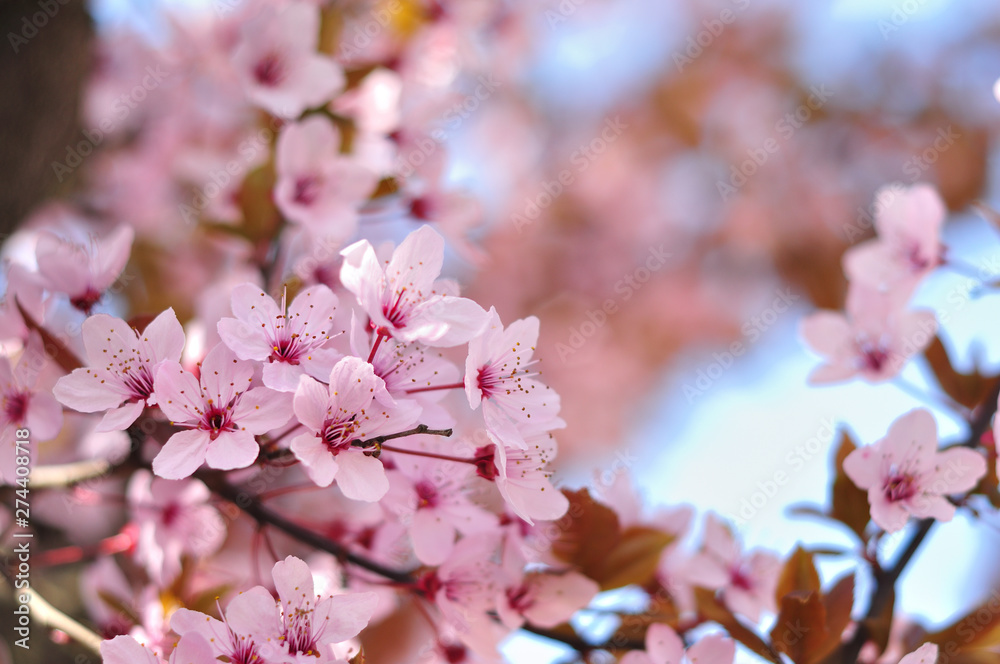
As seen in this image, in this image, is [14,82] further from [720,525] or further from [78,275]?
[720,525]

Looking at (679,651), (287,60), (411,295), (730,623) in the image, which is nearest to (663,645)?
(679,651)

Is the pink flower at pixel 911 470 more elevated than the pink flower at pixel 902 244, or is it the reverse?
the pink flower at pixel 902 244

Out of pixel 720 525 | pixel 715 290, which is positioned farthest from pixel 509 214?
pixel 720 525

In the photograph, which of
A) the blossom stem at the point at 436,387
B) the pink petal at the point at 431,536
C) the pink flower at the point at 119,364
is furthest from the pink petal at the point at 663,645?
the pink flower at the point at 119,364

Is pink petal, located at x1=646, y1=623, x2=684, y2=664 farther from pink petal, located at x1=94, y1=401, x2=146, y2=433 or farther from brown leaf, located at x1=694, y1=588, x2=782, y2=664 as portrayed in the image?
pink petal, located at x1=94, y1=401, x2=146, y2=433

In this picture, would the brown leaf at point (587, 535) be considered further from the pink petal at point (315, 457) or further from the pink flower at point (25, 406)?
the pink flower at point (25, 406)

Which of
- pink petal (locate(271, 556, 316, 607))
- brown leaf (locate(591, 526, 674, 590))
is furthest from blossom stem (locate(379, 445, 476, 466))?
brown leaf (locate(591, 526, 674, 590))

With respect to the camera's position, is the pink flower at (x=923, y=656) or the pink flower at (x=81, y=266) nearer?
the pink flower at (x=923, y=656)
